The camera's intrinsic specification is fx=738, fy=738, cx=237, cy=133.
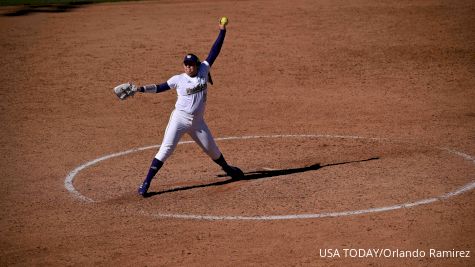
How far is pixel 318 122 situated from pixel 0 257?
7.80 meters

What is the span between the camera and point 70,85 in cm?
1755

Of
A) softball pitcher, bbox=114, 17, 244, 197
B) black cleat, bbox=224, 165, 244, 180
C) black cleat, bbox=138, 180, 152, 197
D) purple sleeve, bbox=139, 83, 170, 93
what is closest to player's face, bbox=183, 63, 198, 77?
softball pitcher, bbox=114, 17, 244, 197

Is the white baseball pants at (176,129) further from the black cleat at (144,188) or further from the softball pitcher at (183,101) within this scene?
the black cleat at (144,188)

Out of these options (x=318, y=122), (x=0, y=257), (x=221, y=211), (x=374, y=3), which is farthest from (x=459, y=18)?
(x=0, y=257)

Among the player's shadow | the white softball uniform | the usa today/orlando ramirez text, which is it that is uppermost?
the white softball uniform

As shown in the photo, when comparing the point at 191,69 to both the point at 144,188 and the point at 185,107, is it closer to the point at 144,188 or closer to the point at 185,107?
the point at 185,107

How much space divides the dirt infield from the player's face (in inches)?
64.9

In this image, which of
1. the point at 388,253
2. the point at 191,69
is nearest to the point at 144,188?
the point at 191,69

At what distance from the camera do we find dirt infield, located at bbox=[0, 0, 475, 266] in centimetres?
855

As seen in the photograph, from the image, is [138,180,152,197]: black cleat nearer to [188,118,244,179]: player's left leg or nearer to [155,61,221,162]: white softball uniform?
[155,61,221,162]: white softball uniform

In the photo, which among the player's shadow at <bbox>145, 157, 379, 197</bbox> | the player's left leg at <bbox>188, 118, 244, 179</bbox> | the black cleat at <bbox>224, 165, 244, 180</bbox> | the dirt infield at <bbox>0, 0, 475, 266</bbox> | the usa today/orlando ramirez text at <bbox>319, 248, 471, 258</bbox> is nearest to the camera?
the usa today/orlando ramirez text at <bbox>319, 248, 471, 258</bbox>

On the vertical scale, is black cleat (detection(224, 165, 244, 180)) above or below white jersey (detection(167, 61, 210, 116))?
below

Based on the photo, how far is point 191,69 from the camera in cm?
1021

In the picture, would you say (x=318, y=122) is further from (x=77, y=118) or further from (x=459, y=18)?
(x=459, y=18)
